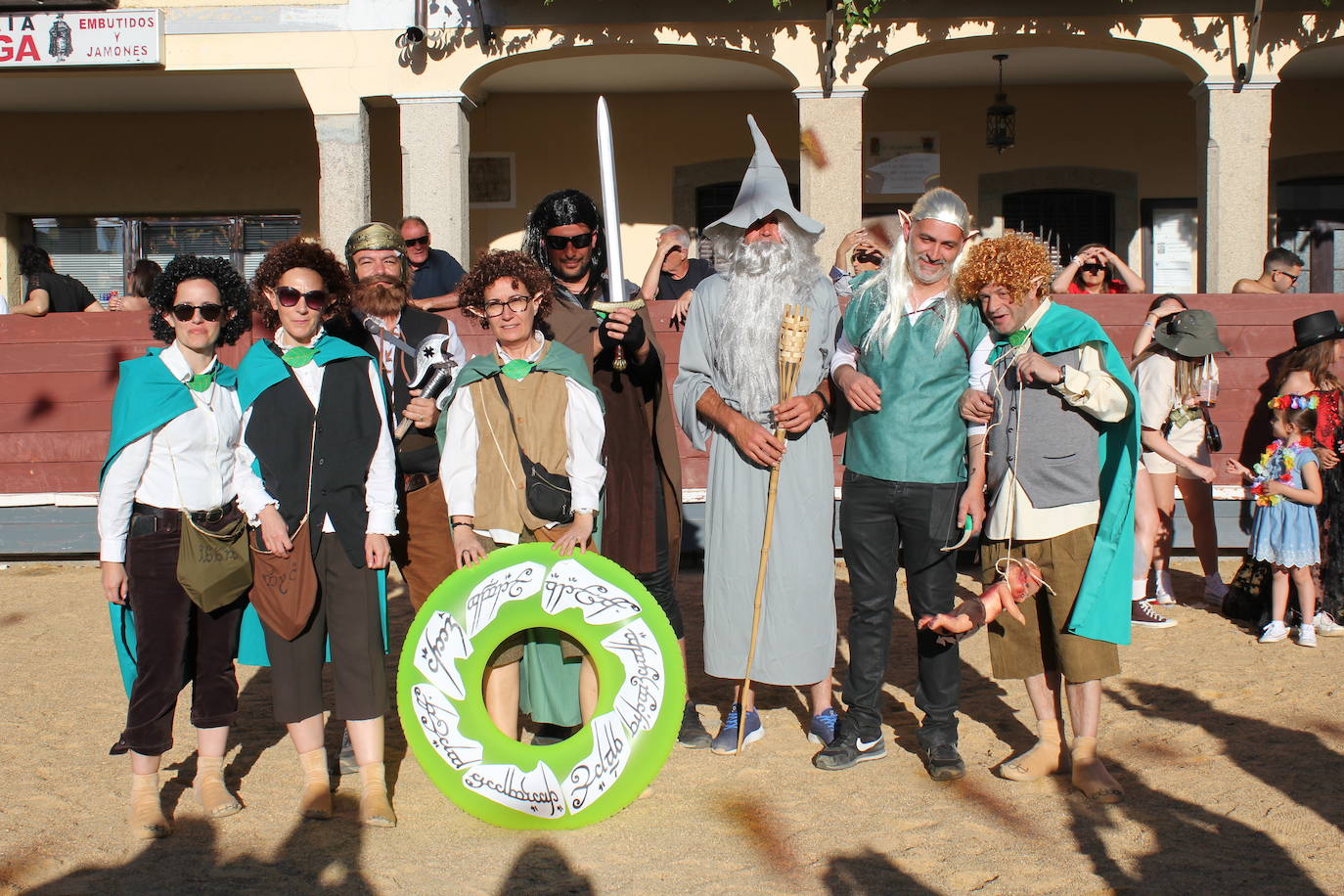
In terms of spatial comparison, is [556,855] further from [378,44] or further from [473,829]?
[378,44]

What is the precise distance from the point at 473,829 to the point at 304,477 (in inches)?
45.6

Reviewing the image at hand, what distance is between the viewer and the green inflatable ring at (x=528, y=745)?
143 inches

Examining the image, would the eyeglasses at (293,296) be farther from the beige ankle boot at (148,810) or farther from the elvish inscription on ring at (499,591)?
the beige ankle boot at (148,810)

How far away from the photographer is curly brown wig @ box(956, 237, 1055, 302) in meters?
3.92

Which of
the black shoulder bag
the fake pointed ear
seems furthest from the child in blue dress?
the black shoulder bag

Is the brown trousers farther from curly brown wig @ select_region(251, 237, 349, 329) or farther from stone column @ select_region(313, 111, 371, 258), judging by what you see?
stone column @ select_region(313, 111, 371, 258)

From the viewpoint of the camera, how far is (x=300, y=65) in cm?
1025

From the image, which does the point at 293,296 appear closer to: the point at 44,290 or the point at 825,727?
the point at 825,727

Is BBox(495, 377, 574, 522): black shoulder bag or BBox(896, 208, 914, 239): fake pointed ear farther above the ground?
BBox(896, 208, 914, 239): fake pointed ear

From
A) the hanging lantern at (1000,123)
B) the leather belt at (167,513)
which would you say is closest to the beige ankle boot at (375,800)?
the leather belt at (167,513)

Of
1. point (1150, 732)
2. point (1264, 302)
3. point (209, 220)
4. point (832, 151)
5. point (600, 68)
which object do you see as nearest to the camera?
point (1150, 732)

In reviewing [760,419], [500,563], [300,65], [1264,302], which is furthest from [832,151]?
[500,563]

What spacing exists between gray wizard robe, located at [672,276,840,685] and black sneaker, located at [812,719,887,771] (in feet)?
0.68

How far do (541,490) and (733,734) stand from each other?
50.3 inches
